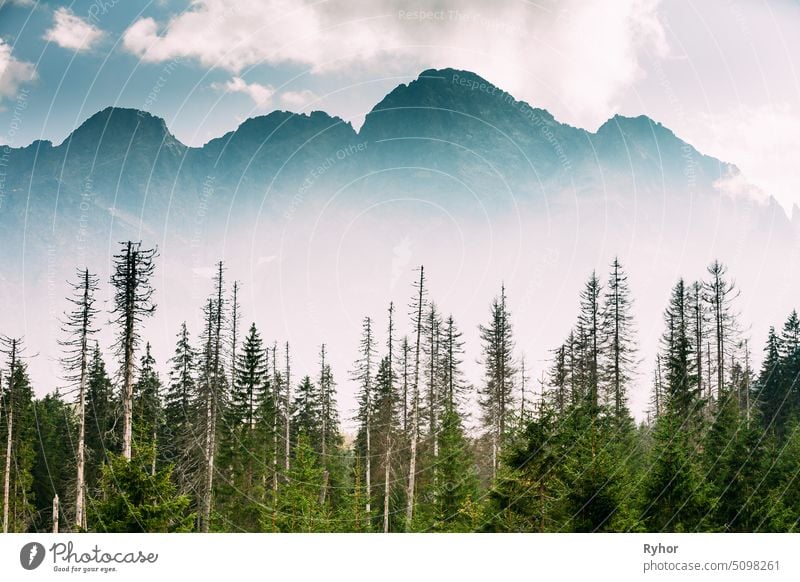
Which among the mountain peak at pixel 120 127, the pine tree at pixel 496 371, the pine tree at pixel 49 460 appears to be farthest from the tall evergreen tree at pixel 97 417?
the mountain peak at pixel 120 127

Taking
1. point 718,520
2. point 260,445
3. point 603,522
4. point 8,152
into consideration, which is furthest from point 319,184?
point 260,445

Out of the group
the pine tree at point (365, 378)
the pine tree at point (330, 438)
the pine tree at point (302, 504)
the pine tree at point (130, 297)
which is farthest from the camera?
the pine tree at point (330, 438)

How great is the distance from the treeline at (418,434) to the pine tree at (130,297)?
0.05 meters

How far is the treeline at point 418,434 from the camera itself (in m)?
15.5

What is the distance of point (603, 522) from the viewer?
1395 centimetres

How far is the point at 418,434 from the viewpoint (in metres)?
27.7

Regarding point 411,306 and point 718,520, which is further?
point 411,306

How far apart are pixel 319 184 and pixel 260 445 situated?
15396 mm

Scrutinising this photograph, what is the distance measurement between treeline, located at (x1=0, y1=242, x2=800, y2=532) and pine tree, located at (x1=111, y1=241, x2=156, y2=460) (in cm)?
5

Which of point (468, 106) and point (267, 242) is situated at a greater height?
point (468, 106)

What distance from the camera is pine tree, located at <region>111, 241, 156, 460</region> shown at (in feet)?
52.3

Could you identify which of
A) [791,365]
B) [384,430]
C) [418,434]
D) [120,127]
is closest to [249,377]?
[384,430]

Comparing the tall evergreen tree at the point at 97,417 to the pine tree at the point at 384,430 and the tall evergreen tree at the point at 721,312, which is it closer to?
the pine tree at the point at 384,430

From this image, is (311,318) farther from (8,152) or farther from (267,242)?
(8,152)
